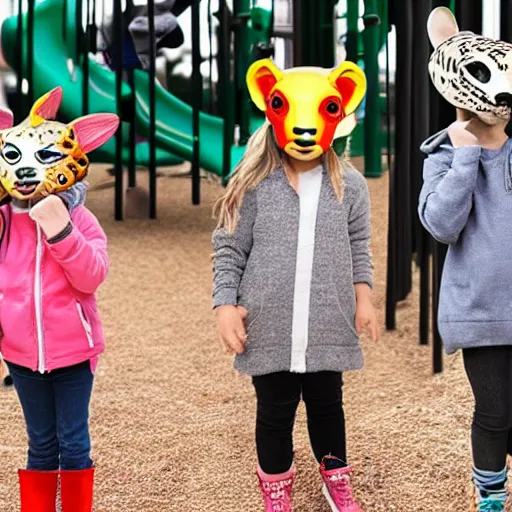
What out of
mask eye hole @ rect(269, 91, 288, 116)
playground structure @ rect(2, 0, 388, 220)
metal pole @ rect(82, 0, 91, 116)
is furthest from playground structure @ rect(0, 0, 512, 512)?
Answer: metal pole @ rect(82, 0, 91, 116)

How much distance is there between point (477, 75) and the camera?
1.68m

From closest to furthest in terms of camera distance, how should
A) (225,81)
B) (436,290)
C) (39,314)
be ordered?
(39,314), (436,290), (225,81)

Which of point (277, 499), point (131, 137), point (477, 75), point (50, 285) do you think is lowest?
point (277, 499)

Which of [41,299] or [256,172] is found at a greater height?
[256,172]

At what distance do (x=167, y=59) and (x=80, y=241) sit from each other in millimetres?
6460

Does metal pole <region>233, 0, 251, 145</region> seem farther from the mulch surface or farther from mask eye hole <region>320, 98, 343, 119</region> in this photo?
mask eye hole <region>320, 98, 343, 119</region>

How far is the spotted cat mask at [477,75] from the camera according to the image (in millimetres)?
1659

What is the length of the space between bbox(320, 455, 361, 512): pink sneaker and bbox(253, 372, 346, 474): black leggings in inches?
1.8

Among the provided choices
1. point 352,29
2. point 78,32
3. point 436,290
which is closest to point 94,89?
point 78,32

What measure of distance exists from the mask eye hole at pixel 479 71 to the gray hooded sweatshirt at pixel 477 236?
14 centimetres

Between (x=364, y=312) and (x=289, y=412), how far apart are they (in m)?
0.28

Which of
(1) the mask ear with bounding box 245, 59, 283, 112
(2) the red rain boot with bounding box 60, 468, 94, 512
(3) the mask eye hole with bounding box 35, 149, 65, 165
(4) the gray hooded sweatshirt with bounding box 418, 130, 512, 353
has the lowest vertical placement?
(2) the red rain boot with bounding box 60, 468, 94, 512

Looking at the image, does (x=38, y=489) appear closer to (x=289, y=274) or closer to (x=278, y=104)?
(x=289, y=274)

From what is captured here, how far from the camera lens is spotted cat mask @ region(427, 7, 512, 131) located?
5.44 feet
